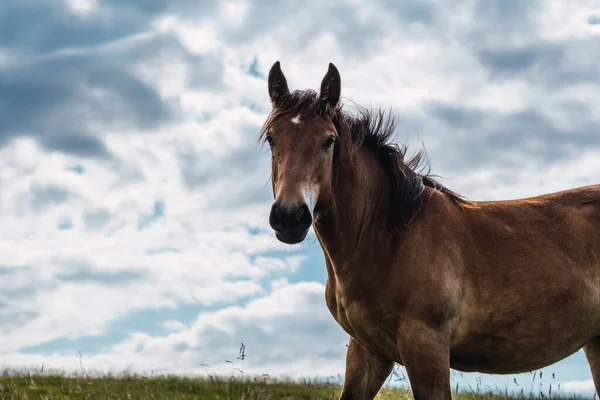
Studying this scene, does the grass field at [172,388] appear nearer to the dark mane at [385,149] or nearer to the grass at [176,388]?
the grass at [176,388]

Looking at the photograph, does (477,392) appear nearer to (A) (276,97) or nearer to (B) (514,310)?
(B) (514,310)

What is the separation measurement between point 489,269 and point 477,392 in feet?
14.5

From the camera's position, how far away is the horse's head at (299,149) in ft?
17.3

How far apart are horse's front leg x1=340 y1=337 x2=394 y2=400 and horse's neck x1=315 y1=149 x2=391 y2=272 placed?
1038 mm

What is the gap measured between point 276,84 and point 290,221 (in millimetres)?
1765

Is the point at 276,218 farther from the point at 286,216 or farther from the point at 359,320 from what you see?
the point at 359,320

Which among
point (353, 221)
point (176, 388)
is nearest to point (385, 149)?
point (353, 221)

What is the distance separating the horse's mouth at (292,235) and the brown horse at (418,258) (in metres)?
0.02

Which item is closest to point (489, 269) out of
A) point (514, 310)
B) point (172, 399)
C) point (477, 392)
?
point (514, 310)

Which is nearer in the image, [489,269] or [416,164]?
[489,269]

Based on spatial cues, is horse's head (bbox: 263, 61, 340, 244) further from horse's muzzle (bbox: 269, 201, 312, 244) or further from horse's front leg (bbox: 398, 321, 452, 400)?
horse's front leg (bbox: 398, 321, 452, 400)

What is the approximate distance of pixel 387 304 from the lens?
19.5ft

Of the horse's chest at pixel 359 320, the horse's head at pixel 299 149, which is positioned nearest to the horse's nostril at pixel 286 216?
the horse's head at pixel 299 149

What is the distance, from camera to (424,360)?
5.77 metres
